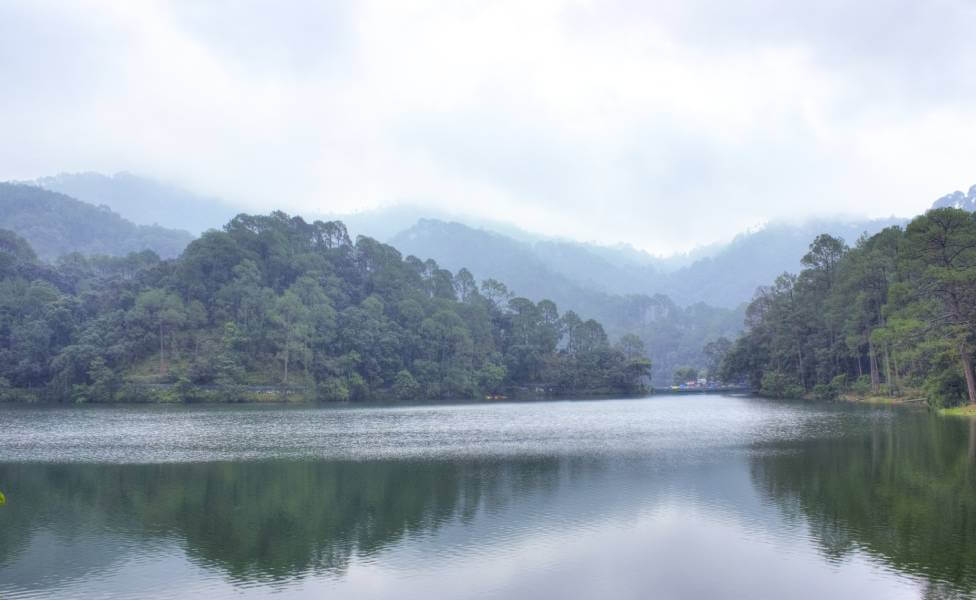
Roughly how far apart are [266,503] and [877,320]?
6645 centimetres

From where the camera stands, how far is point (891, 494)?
20641 mm

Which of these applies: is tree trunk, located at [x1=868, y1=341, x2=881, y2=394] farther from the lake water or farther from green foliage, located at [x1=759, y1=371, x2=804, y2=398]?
the lake water

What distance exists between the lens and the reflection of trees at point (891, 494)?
14.8m

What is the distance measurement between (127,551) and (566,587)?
33.8ft

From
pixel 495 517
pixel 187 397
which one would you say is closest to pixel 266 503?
pixel 495 517

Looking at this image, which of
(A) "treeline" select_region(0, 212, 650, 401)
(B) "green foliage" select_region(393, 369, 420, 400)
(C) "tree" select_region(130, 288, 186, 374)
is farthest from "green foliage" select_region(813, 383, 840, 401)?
(C) "tree" select_region(130, 288, 186, 374)

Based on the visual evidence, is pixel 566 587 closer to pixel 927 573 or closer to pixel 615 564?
pixel 615 564

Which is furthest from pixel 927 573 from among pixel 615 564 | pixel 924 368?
pixel 924 368

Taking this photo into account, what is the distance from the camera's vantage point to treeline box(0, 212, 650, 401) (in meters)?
79.2

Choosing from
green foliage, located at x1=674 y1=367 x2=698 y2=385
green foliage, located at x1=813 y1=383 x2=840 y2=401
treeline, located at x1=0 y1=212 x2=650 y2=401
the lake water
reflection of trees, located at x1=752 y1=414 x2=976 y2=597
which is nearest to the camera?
the lake water

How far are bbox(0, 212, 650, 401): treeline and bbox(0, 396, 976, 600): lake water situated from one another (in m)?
47.4

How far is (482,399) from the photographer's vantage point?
3863 inches

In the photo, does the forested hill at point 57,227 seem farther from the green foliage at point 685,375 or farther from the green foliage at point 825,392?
the green foliage at point 825,392

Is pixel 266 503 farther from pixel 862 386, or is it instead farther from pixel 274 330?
pixel 274 330
